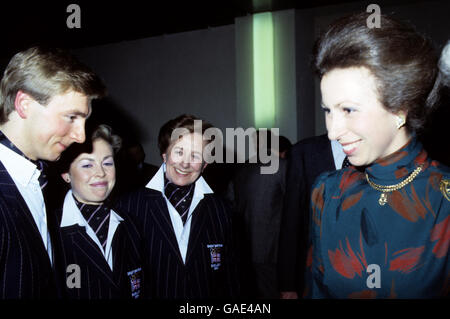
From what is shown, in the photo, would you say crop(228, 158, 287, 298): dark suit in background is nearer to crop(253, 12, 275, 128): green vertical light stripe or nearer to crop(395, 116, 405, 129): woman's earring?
crop(253, 12, 275, 128): green vertical light stripe

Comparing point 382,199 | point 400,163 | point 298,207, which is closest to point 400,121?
point 400,163

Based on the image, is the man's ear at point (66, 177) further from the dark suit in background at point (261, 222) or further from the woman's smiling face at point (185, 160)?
the dark suit in background at point (261, 222)

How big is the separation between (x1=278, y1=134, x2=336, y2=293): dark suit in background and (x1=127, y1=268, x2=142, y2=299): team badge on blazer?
0.69 meters

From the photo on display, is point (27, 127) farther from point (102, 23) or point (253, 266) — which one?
point (102, 23)

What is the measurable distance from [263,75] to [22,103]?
11.9 feet

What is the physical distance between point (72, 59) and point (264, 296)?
2387mm

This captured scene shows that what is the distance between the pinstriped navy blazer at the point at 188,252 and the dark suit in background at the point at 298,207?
27 centimetres

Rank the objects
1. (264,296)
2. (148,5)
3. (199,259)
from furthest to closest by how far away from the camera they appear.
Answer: (148,5) < (264,296) < (199,259)

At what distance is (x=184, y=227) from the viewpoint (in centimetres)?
182

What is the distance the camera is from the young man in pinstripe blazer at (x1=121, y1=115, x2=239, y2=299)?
5.61 feet

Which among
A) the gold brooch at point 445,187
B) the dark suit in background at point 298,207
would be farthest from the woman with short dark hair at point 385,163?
the dark suit in background at point 298,207

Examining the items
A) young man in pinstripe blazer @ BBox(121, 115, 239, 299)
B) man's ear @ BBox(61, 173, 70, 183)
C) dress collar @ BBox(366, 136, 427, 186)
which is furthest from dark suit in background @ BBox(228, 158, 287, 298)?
dress collar @ BBox(366, 136, 427, 186)

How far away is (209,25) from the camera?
5.18m
